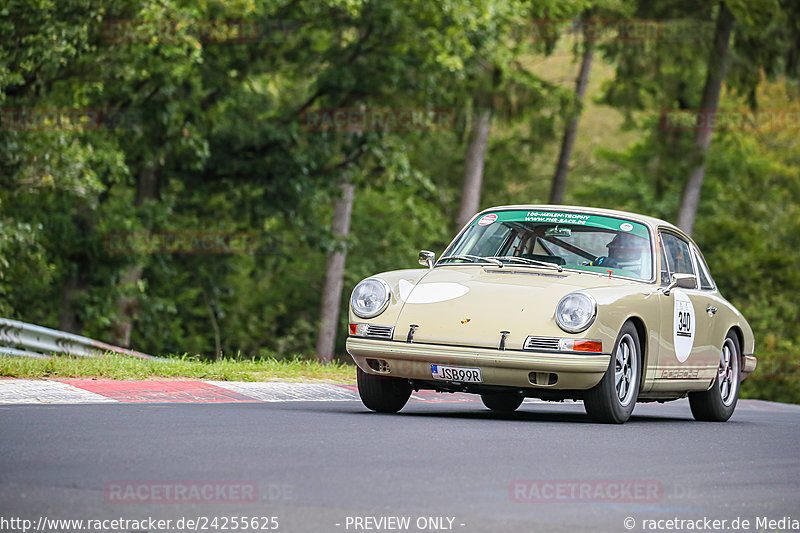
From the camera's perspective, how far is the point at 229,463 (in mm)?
7035

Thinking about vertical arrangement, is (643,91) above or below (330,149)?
above

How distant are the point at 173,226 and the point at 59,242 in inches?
110

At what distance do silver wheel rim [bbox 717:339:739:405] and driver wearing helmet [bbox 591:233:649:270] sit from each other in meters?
1.69

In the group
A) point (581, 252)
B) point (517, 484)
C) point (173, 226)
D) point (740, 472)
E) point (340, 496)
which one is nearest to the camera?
point (340, 496)

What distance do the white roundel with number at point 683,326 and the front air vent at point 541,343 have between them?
1.74m

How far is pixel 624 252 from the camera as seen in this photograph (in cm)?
1106

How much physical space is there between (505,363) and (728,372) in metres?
3.60

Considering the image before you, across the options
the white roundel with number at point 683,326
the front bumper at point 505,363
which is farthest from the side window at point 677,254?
the front bumper at point 505,363

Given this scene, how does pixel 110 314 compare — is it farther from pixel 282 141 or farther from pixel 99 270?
pixel 282 141

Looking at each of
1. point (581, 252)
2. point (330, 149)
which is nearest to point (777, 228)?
point (330, 149)

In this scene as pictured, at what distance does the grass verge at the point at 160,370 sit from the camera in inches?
467

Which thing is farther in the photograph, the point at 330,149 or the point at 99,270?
the point at 330,149

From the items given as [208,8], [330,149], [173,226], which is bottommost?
[173,226]

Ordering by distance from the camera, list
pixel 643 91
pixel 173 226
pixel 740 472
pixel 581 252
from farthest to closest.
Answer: pixel 643 91 → pixel 173 226 → pixel 581 252 → pixel 740 472
